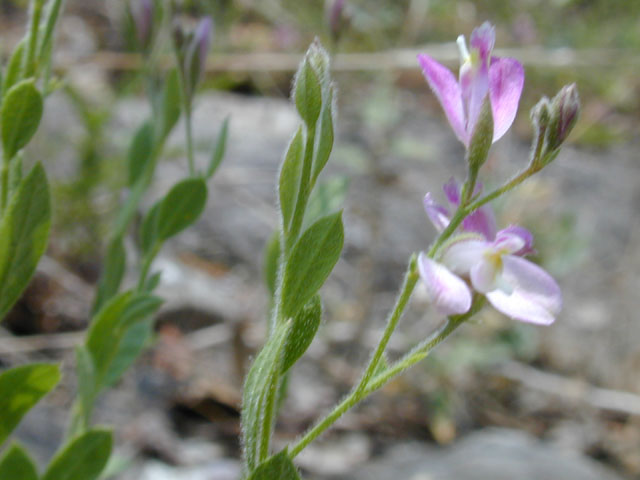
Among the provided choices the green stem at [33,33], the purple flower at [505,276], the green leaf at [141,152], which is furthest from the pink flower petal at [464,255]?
the green leaf at [141,152]

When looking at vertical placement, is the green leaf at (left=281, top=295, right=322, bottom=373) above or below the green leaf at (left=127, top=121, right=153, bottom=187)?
below

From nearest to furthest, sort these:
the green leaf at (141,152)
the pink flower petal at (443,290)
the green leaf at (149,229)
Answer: the pink flower petal at (443,290)
the green leaf at (149,229)
the green leaf at (141,152)

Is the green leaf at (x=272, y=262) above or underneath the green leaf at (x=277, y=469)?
above

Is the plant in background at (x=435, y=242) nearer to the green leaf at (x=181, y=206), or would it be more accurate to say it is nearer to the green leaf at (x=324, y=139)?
the green leaf at (x=324, y=139)

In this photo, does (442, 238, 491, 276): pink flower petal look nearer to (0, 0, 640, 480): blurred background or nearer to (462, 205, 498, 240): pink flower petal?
(462, 205, 498, 240): pink flower petal

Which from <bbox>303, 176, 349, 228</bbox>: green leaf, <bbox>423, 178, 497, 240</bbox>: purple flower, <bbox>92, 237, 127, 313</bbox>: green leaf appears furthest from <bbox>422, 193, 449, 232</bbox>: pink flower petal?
<bbox>92, 237, 127, 313</bbox>: green leaf

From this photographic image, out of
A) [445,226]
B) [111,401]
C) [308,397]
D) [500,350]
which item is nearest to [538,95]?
[500,350]

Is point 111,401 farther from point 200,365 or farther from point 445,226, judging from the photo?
point 445,226
